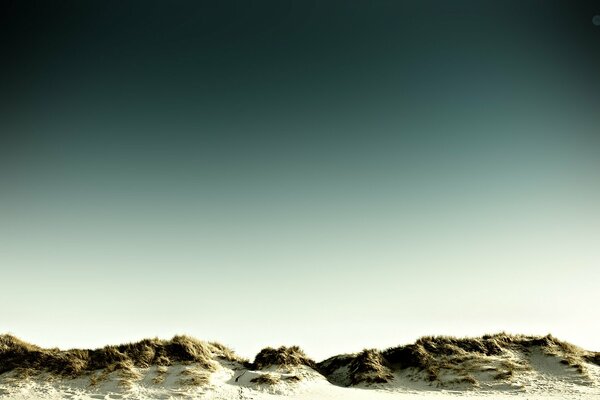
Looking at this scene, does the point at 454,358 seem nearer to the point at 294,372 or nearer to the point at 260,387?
the point at 294,372

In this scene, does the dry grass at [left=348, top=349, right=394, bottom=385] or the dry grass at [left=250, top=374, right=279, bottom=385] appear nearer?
the dry grass at [left=250, top=374, right=279, bottom=385]

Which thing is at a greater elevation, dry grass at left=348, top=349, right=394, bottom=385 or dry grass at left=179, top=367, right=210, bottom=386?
dry grass at left=348, top=349, right=394, bottom=385

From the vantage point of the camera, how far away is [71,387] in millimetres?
18078

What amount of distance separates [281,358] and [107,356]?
925 cm

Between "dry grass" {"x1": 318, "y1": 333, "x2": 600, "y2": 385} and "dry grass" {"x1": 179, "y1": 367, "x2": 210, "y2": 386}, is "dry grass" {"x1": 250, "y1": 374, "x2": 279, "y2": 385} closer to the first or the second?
"dry grass" {"x1": 179, "y1": 367, "x2": 210, "y2": 386}

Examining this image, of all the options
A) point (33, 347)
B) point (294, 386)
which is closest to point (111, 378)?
point (33, 347)

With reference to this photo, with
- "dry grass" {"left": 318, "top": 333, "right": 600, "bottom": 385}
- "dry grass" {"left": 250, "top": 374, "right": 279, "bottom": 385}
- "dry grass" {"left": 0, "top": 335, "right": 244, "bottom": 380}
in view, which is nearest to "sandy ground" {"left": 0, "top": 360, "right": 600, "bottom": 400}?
"dry grass" {"left": 250, "top": 374, "right": 279, "bottom": 385}

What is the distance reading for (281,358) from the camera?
2208cm

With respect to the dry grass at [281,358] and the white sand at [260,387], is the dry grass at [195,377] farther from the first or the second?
the dry grass at [281,358]

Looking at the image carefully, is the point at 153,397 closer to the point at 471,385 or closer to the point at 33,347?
the point at 33,347

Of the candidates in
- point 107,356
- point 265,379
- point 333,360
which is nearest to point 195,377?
point 265,379

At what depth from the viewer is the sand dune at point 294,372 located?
18.3 m

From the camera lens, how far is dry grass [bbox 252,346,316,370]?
71.5 feet

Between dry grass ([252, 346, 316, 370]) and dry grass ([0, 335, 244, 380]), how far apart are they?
4.60 feet
